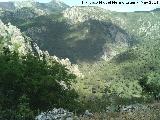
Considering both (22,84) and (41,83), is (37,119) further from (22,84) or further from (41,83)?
(41,83)

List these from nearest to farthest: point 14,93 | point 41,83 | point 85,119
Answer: point 85,119
point 14,93
point 41,83

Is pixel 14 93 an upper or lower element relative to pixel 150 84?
upper

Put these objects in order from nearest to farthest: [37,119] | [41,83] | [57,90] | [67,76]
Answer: [37,119] < [41,83] < [57,90] < [67,76]

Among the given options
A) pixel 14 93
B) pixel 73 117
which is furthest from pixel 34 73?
pixel 73 117

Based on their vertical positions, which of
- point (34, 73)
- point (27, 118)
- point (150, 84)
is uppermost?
point (27, 118)

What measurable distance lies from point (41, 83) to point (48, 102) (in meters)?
4.78

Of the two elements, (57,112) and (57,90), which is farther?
(57,90)

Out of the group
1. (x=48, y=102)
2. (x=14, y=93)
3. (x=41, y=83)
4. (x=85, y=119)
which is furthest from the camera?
(x=41, y=83)

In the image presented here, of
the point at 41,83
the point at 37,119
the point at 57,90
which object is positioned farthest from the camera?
the point at 57,90

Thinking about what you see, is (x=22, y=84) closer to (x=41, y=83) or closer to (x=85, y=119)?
(x=41, y=83)

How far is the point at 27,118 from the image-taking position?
2361 cm

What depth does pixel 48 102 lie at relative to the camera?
4406cm

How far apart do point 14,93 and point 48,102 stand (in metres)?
5.09

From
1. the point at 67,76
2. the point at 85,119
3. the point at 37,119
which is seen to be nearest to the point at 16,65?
the point at 67,76
